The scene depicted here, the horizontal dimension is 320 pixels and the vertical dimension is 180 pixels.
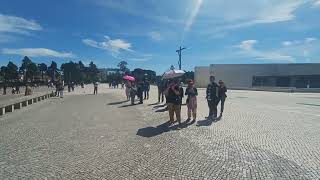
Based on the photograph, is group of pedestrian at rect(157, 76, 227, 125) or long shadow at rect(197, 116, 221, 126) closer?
group of pedestrian at rect(157, 76, 227, 125)

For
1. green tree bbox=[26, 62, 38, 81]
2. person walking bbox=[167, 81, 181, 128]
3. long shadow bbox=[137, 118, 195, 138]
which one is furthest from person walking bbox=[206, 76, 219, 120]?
green tree bbox=[26, 62, 38, 81]

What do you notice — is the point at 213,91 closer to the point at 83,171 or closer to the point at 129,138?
the point at 129,138

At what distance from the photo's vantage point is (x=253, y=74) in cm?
8744

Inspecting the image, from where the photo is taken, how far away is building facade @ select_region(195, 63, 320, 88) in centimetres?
8481

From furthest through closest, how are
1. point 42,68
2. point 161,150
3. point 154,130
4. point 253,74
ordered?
point 42,68, point 253,74, point 154,130, point 161,150

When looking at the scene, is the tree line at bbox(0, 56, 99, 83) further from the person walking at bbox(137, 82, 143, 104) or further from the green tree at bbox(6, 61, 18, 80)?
the person walking at bbox(137, 82, 143, 104)

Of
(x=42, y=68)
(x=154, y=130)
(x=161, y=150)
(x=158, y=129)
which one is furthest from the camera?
(x=42, y=68)

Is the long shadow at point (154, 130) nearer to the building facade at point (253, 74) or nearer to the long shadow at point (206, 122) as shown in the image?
the long shadow at point (206, 122)

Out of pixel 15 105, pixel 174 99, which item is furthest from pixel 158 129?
pixel 15 105

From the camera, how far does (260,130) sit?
1198 centimetres

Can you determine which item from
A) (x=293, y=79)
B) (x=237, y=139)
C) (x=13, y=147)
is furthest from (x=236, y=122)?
(x=293, y=79)

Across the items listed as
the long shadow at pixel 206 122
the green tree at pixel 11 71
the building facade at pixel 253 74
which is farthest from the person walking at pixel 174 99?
the green tree at pixel 11 71

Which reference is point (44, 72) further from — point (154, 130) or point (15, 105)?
point (154, 130)

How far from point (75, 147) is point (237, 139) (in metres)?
4.19
